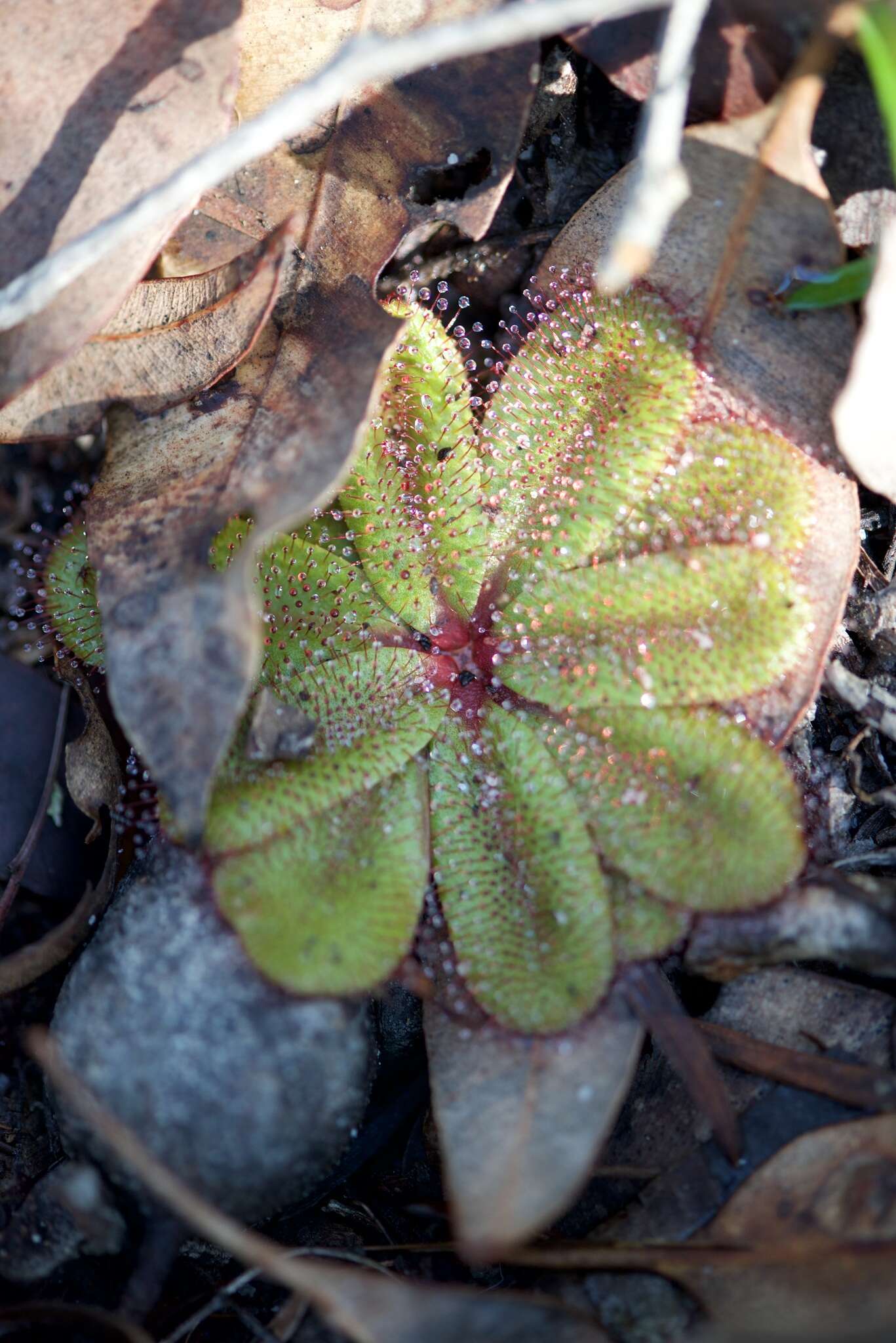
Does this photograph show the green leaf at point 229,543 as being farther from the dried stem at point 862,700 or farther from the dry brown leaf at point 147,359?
the dried stem at point 862,700

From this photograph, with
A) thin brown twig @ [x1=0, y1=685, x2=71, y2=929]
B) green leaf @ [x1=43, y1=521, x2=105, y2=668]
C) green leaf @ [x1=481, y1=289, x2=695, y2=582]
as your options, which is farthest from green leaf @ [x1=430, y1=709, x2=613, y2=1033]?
thin brown twig @ [x1=0, y1=685, x2=71, y2=929]

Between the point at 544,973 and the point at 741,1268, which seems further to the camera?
the point at 544,973

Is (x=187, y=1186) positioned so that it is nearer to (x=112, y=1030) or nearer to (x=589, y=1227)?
(x=112, y=1030)

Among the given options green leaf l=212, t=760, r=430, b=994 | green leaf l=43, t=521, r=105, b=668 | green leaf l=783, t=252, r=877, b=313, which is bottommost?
green leaf l=212, t=760, r=430, b=994

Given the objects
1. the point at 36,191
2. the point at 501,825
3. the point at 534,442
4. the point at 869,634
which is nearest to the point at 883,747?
the point at 869,634

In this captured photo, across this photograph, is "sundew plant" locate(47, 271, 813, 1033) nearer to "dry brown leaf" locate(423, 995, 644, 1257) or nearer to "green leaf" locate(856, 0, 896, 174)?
"dry brown leaf" locate(423, 995, 644, 1257)

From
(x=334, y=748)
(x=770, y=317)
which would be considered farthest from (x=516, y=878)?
(x=770, y=317)
